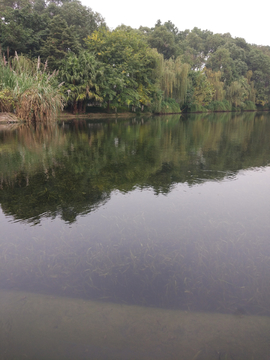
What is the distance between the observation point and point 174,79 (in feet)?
138

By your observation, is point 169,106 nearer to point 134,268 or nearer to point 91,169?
point 91,169

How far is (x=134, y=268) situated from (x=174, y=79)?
43.0 metres

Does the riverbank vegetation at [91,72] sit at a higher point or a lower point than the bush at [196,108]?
higher

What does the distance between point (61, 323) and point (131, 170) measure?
5156 millimetres

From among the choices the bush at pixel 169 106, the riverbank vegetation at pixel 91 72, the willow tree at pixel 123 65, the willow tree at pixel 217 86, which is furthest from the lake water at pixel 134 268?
the willow tree at pixel 217 86

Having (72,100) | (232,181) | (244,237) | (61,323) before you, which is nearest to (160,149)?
(232,181)

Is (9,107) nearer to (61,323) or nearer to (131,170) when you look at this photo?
(131,170)

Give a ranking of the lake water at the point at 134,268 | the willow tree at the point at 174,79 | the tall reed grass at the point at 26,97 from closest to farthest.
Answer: the lake water at the point at 134,268 < the tall reed grass at the point at 26,97 < the willow tree at the point at 174,79

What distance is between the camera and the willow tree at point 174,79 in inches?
1639

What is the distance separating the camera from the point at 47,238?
3.67 metres

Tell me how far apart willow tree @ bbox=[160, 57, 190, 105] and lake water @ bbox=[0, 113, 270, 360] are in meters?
38.7

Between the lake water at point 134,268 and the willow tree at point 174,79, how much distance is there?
38.7 metres

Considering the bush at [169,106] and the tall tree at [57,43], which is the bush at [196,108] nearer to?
the bush at [169,106]

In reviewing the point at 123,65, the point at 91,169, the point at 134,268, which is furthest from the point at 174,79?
the point at 134,268
